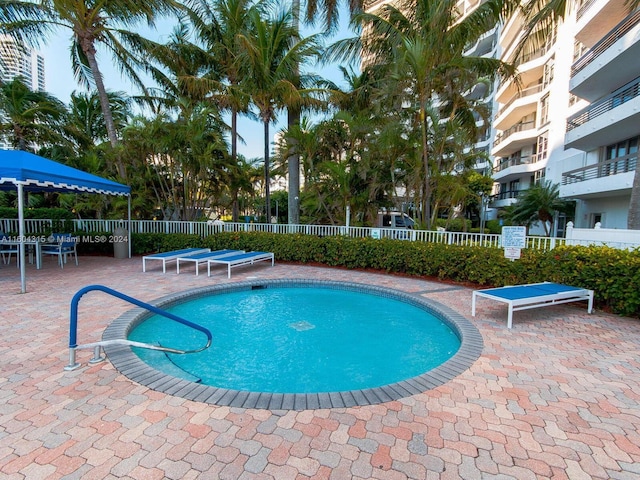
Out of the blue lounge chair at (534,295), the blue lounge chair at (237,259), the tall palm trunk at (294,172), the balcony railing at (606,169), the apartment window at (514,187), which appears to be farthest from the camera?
the apartment window at (514,187)

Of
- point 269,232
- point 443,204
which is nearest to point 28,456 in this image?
point 269,232

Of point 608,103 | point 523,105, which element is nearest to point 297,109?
point 608,103

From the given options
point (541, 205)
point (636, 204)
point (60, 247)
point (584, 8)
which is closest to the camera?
point (636, 204)

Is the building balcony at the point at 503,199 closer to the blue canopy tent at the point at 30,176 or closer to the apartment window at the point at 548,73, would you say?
the apartment window at the point at 548,73

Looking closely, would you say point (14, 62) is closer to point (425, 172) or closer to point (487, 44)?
point (425, 172)

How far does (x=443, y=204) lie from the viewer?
1174 cm

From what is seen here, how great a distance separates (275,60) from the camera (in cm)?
1202

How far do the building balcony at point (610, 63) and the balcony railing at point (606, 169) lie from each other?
3.42 metres

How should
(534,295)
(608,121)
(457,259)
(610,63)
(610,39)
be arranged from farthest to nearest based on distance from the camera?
(608,121) < (610,39) < (610,63) < (457,259) < (534,295)

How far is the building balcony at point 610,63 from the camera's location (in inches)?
456

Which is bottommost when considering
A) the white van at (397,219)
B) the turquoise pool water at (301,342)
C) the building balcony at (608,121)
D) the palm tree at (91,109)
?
the turquoise pool water at (301,342)

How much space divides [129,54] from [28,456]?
16.0 metres

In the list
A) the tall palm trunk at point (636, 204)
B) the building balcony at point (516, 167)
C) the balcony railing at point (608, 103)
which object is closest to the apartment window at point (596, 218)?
the balcony railing at point (608, 103)

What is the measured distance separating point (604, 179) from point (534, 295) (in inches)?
495
